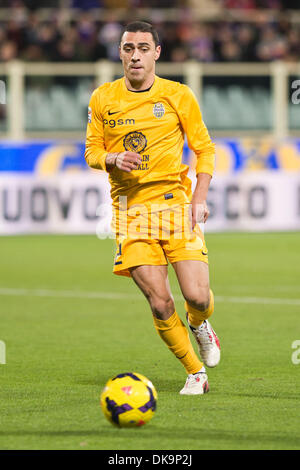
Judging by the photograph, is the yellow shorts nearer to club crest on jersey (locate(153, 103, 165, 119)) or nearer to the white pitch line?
club crest on jersey (locate(153, 103, 165, 119))

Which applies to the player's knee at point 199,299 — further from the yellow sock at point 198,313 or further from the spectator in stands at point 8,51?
the spectator in stands at point 8,51

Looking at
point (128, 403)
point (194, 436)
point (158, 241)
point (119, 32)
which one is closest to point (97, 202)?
point (119, 32)

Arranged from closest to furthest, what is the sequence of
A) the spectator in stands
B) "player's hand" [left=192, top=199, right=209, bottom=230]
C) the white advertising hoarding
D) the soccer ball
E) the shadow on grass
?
the shadow on grass < the soccer ball < "player's hand" [left=192, top=199, right=209, bottom=230] < the white advertising hoarding < the spectator in stands

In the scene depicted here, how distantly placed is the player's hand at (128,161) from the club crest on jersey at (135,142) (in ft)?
1.06

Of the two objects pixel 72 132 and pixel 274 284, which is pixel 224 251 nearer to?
pixel 274 284

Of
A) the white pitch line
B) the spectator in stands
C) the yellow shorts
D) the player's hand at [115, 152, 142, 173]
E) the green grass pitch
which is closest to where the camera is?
the green grass pitch

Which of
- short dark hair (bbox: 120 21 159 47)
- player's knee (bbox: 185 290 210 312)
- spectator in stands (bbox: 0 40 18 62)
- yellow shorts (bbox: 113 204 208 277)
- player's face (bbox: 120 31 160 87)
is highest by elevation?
spectator in stands (bbox: 0 40 18 62)

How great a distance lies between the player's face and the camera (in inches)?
237

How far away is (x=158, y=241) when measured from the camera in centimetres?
614

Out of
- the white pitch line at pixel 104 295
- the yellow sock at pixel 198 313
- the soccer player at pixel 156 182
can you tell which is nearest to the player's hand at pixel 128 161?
the soccer player at pixel 156 182

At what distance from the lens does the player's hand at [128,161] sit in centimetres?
577

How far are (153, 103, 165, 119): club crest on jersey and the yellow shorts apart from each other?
549 mm

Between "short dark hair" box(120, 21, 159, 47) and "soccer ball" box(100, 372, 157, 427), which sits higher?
"short dark hair" box(120, 21, 159, 47)

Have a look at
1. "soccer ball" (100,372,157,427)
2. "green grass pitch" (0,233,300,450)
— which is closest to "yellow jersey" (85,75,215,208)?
"green grass pitch" (0,233,300,450)
